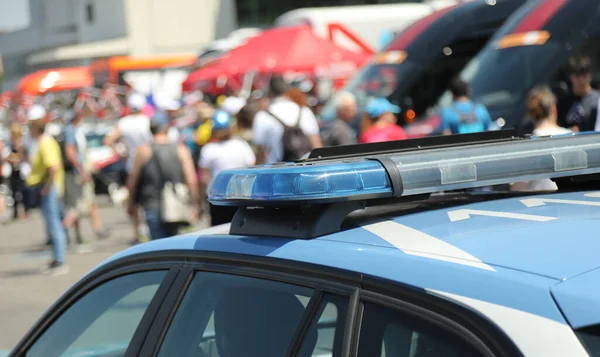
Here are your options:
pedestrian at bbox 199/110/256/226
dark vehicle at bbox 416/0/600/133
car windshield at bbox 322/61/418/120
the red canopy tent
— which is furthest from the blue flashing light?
the red canopy tent

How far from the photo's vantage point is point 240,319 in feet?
7.13

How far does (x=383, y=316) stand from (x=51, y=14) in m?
55.1

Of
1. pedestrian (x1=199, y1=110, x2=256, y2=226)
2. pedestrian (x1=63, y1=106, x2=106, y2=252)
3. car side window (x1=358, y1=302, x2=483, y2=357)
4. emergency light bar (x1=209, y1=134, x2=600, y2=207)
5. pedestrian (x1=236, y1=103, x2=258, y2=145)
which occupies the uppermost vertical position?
emergency light bar (x1=209, y1=134, x2=600, y2=207)

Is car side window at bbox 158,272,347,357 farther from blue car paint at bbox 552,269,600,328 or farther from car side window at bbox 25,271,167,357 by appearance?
blue car paint at bbox 552,269,600,328

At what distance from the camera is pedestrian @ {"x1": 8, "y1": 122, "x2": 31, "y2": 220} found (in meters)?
15.6

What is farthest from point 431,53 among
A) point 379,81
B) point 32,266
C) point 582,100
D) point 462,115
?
point 32,266

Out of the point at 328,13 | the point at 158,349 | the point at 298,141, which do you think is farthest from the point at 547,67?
the point at 328,13

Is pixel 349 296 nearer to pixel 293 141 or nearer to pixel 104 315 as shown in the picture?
pixel 104 315

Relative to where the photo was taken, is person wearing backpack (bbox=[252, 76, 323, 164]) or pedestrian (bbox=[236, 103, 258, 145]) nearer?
person wearing backpack (bbox=[252, 76, 323, 164])

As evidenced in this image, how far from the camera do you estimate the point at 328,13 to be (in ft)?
63.1

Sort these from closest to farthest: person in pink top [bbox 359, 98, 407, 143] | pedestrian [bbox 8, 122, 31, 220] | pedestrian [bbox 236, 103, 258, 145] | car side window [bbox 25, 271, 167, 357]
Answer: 1. car side window [bbox 25, 271, 167, 357]
2. person in pink top [bbox 359, 98, 407, 143]
3. pedestrian [bbox 236, 103, 258, 145]
4. pedestrian [bbox 8, 122, 31, 220]

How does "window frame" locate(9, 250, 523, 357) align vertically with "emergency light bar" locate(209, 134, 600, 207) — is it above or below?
below

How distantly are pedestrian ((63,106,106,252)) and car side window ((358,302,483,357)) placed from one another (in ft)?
30.0

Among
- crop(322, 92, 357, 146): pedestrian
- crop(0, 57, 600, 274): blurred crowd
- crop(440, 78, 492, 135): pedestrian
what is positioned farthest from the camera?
crop(440, 78, 492, 135): pedestrian
